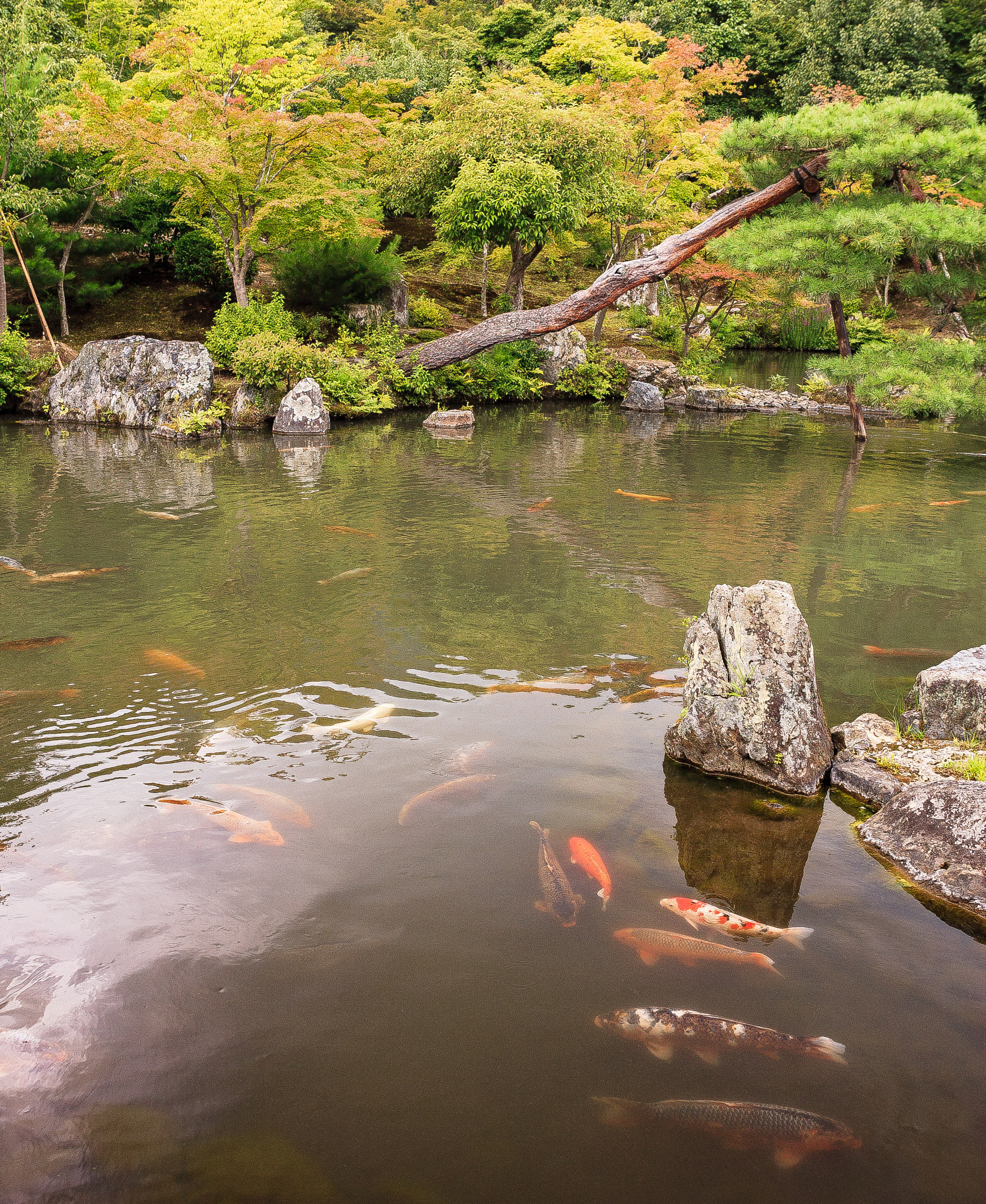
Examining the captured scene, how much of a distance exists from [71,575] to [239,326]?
1252cm

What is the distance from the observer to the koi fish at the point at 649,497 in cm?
1229

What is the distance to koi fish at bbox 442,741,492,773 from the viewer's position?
513 cm

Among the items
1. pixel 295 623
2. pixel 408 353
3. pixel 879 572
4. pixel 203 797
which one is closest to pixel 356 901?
pixel 203 797

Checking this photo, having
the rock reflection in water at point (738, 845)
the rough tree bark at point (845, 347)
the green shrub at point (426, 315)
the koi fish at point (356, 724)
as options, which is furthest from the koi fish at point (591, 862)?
the green shrub at point (426, 315)

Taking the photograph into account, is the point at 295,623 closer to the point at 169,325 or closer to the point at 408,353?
the point at 408,353

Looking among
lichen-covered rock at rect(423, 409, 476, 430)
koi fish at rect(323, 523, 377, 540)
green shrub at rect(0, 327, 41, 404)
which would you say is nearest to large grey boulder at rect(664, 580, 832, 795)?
koi fish at rect(323, 523, 377, 540)

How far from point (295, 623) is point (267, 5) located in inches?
826

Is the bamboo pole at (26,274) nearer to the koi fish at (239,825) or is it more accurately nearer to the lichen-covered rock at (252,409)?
the lichen-covered rock at (252,409)

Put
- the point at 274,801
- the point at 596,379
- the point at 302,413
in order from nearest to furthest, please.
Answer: the point at 274,801 → the point at 302,413 → the point at 596,379

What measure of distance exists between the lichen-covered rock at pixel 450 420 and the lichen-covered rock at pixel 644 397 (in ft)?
17.7

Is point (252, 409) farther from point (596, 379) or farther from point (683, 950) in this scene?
point (683, 950)

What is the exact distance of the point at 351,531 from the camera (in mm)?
10508

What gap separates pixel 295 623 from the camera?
750 cm

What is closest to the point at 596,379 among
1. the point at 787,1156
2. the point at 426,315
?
the point at 426,315
